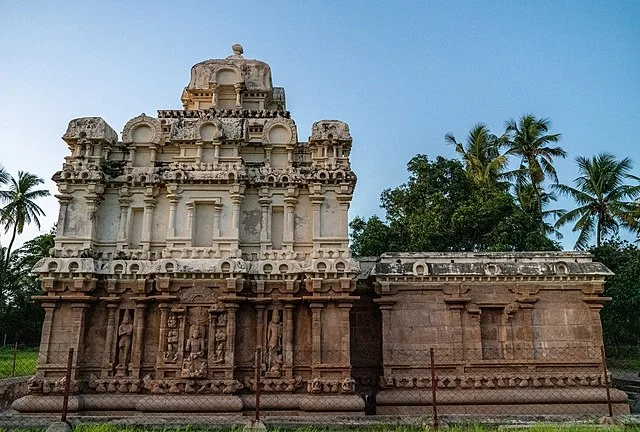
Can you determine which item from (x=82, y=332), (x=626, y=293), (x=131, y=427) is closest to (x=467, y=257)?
(x=131, y=427)

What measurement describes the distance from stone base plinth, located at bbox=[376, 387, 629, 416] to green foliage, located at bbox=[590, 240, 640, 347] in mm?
13836

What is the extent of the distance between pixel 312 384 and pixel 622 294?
20.4 metres

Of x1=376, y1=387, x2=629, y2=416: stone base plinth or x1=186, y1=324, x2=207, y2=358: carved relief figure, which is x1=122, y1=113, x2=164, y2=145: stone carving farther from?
x1=376, y1=387, x2=629, y2=416: stone base plinth

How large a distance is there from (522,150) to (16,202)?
34936mm

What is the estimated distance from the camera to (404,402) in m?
12.8

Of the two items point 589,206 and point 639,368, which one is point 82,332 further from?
point 589,206

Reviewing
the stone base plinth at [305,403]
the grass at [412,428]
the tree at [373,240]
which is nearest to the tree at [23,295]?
the tree at [373,240]

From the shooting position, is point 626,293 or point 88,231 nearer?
point 88,231

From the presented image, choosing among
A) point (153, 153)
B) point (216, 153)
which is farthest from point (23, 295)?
point (216, 153)

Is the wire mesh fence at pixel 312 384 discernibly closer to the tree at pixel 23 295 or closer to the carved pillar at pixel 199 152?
the carved pillar at pixel 199 152

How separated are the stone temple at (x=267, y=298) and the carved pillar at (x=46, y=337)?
0.12ft

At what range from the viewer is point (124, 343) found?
12.6 metres

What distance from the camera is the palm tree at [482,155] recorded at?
101 feet

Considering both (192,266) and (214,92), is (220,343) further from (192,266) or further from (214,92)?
(214,92)
